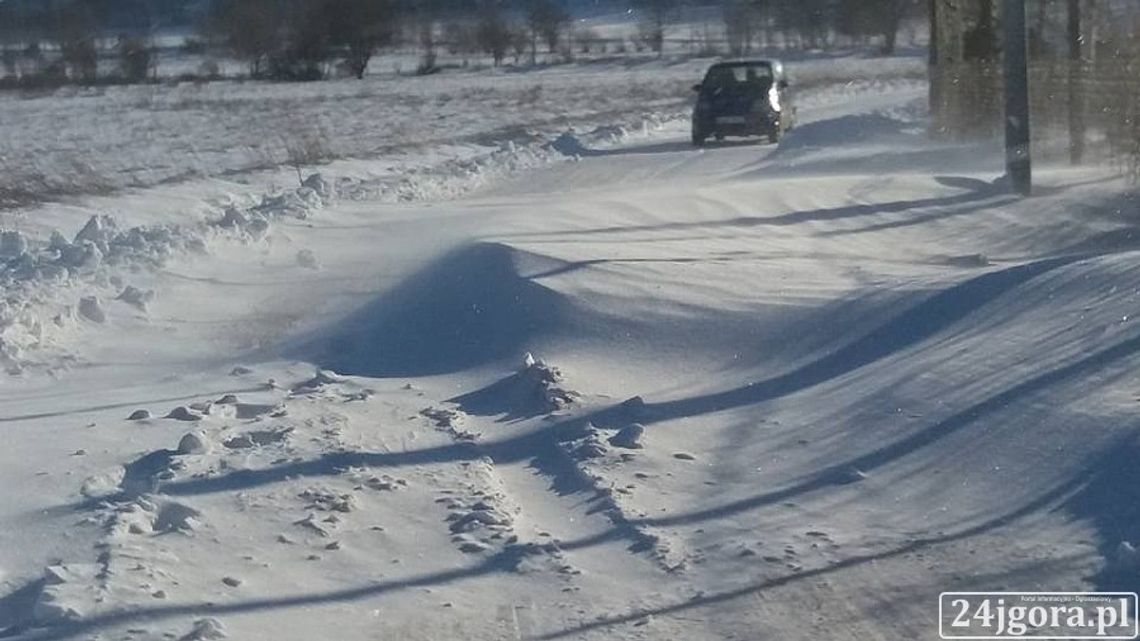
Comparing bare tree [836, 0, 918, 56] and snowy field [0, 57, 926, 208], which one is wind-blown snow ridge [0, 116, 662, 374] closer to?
snowy field [0, 57, 926, 208]

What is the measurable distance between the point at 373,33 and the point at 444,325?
188ft

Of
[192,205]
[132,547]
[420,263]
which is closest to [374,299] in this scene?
[420,263]

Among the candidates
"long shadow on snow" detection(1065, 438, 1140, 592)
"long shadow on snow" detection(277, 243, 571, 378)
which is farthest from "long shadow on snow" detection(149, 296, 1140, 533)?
"long shadow on snow" detection(277, 243, 571, 378)

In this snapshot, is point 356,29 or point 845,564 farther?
point 356,29

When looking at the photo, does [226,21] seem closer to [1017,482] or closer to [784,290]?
[784,290]

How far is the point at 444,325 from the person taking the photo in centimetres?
1218

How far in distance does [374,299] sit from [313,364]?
1926 mm

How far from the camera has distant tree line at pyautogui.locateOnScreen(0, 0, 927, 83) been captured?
67.2m

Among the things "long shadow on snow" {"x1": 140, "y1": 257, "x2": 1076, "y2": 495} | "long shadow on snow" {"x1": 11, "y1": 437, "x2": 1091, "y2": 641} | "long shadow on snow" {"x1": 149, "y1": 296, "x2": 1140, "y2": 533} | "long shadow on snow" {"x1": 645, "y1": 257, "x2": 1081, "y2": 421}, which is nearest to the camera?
"long shadow on snow" {"x1": 11, "y1": 437, "x2": 1091, "y2": 641}

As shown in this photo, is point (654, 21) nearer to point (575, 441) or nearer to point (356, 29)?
point (356, 29)

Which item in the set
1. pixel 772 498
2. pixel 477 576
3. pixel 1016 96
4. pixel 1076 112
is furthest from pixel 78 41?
pixel 477 576

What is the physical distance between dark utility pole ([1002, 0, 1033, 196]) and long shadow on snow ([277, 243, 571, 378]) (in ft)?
23.4

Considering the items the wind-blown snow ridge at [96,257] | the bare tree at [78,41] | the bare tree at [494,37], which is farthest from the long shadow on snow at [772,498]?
the bare tree at [494,37]

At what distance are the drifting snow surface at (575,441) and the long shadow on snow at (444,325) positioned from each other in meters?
0.03
